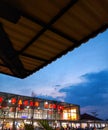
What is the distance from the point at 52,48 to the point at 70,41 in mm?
447

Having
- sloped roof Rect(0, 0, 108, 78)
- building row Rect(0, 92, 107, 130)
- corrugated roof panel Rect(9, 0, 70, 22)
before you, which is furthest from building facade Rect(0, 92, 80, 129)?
corrugated roof panel Rect(9, 0, 70, 22)

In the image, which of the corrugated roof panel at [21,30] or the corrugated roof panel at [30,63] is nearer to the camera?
the corrugated roof panel at [21,30]

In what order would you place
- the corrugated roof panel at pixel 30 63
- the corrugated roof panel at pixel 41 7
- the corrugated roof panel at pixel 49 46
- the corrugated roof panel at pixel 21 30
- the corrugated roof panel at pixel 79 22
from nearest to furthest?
→ the corrugated roof panel at pixel 41 7 → the corrugated roof panel at pixel 79 22 → the corrugated roof panel at pixel 21 30 → the corrugated roof panel at pixel 49 46 → the corrugated roof panel at pixel 30 63

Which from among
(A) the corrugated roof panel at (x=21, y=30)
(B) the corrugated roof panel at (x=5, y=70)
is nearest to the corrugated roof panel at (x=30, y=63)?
(B) the corrugated roof panel at (x=5, y=70)

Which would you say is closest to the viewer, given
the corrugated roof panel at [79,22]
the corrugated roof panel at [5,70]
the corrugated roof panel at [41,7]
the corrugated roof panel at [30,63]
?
the corrugated roof panel at [41,7]

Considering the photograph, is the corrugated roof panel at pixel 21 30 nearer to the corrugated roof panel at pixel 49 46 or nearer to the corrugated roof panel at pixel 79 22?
the corrugated roof panel at pixel 49 46

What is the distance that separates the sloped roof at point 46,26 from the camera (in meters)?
2.49

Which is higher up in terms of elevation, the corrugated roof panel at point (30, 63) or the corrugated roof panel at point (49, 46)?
the corrugated roof panel at point (49, 46)

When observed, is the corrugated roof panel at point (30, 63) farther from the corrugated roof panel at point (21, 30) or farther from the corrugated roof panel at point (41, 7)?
the corrugated roof panel at point (41, 7)

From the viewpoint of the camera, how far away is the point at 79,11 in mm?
2613

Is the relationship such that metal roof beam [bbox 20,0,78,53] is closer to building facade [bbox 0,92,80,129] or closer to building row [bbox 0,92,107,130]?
building row [bbox 0,92,107,130]

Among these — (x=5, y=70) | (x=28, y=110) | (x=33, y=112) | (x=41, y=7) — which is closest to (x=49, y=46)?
(x=41, y=7)

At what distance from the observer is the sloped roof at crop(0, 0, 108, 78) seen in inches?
98.0

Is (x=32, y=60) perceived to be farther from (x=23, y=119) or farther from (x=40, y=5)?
(x=23, y=119)
